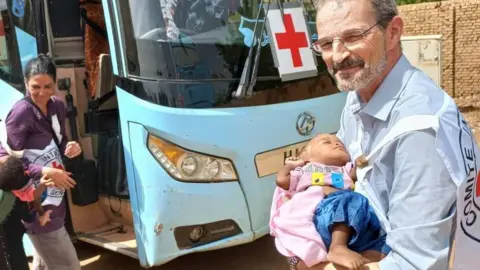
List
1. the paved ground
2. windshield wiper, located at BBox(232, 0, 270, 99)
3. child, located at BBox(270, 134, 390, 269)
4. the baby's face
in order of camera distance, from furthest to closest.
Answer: the paved ground
windshield wiper, located at BBox(232, 0, 270, 99)
the baby's face
child, located at BBox(270, 134, 390, 269)

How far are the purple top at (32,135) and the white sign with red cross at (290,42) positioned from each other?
4.89 feet

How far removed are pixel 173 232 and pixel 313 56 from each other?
161cm

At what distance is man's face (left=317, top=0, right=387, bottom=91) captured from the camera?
1688 mm

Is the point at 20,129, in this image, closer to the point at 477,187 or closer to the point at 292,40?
the point at 292,40

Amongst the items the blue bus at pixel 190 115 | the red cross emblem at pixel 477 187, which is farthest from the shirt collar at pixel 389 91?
the blue bus at pixel 190 115

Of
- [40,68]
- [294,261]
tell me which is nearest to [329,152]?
[294,261]

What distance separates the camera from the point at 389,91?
5.65ft

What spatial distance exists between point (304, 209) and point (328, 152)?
38cm

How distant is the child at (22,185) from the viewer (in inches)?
126

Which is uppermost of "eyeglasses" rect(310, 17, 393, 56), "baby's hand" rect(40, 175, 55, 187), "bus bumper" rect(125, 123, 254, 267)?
"eyeglasses" rect(310, 17, 393, 56)

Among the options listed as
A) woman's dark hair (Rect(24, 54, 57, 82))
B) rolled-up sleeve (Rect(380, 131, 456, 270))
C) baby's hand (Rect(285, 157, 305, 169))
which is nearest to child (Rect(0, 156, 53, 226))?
woman's dark hair (Rect(24, 54, 57, 82))

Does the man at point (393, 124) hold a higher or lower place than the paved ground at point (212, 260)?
higher

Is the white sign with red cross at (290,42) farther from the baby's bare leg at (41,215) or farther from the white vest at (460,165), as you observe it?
the white vest at (460,165)

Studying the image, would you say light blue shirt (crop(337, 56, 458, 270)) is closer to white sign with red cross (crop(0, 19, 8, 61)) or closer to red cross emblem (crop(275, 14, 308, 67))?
red cross emblem (crop(275, 14, 308, 67))
